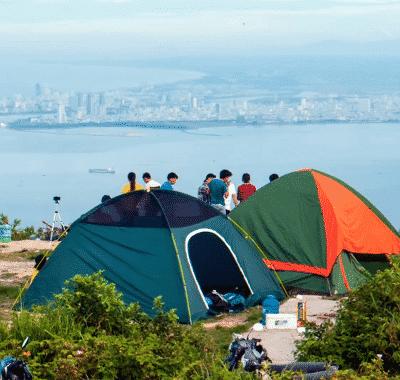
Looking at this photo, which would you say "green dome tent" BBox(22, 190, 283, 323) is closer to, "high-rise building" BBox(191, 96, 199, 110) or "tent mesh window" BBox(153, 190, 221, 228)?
"tent mesh window" BBox(153, 190, 221, 228)

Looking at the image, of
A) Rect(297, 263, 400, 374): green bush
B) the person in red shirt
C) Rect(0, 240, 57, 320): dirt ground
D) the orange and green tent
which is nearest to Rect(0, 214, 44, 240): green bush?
Rect(0, 240, 57, 320): dirt ground

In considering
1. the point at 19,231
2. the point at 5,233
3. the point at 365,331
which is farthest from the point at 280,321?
the point at 19,231

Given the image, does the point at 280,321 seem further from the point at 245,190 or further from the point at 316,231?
the point at 245,190

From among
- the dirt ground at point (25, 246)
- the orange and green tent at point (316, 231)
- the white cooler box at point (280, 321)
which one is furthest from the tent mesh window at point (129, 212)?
the dirt ground at point (25, 246)

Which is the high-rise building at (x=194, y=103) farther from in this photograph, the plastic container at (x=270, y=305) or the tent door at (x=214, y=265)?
the plastic container at (x=270, y=305)

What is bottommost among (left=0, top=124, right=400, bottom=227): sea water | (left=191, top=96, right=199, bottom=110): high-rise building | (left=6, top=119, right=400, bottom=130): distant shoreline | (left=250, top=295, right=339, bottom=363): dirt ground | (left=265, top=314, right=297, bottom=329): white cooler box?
(left=0, top=124, right=400, bottom=227): sea water

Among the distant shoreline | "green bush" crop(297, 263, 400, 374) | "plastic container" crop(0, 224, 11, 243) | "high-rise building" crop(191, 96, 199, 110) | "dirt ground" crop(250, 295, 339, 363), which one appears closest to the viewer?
"green bush" crop(297, 263, 400, 374)

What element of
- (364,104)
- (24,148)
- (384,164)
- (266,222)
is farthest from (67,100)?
(266,222)
